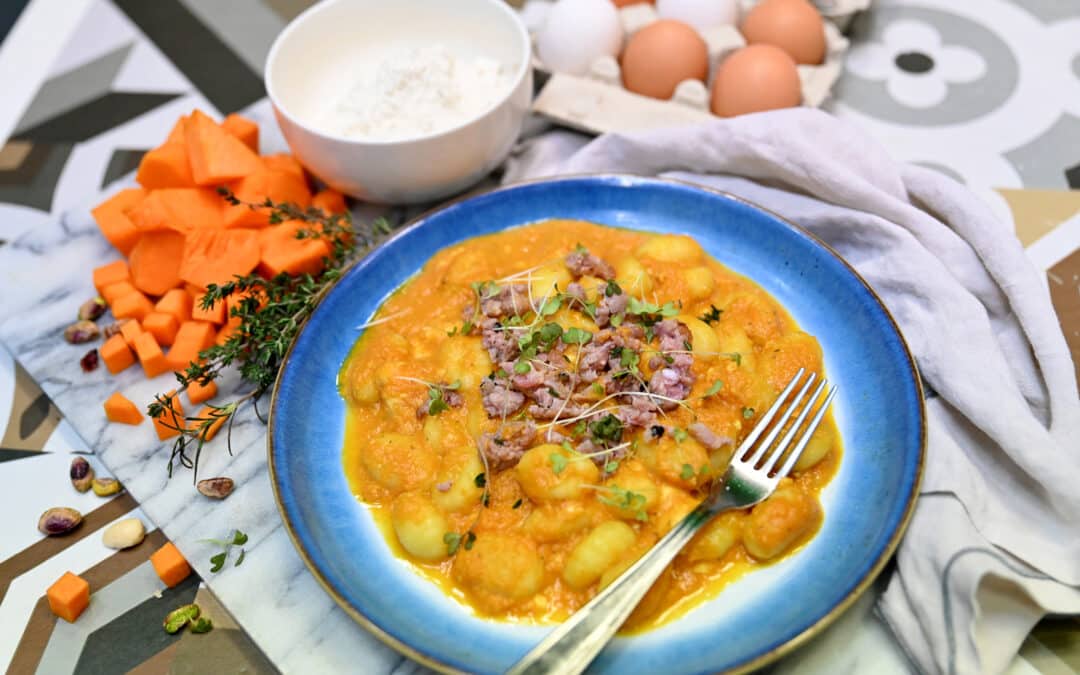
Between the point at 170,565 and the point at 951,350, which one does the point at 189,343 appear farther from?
the point at 951,350

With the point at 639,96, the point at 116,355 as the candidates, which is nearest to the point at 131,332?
the point at 116,355

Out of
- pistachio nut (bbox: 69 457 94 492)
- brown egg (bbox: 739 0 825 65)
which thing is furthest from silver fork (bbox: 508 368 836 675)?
brown egg (bbox: 739 0 825 65)

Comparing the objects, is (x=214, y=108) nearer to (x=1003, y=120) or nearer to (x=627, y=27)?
(x=627, y=27)

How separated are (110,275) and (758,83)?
76.3 inches

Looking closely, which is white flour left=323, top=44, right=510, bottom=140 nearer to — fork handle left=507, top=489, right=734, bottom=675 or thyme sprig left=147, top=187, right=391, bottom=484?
thyme sprig left=147, top=187, right=391, bottom=484

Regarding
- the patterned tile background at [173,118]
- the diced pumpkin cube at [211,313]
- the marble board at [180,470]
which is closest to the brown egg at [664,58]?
the patterned tile background at [173,118]

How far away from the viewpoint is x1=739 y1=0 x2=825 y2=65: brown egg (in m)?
2.77

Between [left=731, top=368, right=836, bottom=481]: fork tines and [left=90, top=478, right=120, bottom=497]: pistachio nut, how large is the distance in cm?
144

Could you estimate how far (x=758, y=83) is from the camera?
2.58 metres

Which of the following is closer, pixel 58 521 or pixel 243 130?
pixel 58 521

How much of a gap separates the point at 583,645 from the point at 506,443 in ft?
1.49

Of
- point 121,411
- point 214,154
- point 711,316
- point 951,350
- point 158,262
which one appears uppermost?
point 214,154

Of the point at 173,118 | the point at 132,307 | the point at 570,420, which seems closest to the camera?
the point at 570,420

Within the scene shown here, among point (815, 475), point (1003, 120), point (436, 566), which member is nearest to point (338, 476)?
point (436, 566)
